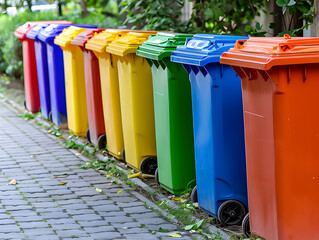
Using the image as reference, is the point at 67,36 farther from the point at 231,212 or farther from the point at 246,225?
the point at 246,225

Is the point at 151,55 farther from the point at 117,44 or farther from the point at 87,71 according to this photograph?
the point at 87,71

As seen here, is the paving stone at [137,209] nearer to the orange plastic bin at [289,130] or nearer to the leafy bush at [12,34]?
the orange plastic bin at [289,130]

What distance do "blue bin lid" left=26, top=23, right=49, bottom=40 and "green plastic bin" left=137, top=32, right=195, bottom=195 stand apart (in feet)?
15.0

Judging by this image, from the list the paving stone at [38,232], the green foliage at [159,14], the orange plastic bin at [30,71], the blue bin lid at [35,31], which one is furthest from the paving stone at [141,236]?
the orange plastic bin at [30,71]

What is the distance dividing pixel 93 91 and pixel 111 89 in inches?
29.1

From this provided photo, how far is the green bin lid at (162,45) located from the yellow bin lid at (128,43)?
1.29ft

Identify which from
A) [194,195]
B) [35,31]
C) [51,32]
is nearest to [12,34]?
[35,31]

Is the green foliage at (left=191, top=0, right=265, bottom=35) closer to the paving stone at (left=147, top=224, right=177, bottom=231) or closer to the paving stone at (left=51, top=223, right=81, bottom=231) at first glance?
the paving stone at (left=147, top=224, right=177, bottom=231)

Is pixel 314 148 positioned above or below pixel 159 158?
above

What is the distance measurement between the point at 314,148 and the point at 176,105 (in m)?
1.88

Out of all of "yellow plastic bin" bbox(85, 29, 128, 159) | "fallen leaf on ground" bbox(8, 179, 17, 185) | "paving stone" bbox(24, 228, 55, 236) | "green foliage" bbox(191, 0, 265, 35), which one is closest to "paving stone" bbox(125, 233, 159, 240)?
"paving stone" bbox(24, 228, 55, 236)

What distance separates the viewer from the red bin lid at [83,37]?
328 inches

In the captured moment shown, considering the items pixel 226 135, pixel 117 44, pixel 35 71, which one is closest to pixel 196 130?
pixel 226 135

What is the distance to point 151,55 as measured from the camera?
20.2ft
